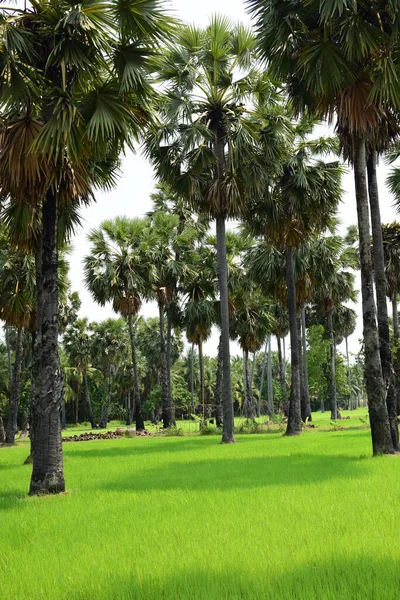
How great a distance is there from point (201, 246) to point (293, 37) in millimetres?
23357

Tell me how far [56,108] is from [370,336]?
8.89 metres

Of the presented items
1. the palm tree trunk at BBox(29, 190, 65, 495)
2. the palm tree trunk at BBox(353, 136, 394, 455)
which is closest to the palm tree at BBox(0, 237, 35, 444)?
the palm tree trunk at BBox(29, 190, 65, 495)

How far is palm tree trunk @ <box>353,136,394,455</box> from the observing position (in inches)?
565

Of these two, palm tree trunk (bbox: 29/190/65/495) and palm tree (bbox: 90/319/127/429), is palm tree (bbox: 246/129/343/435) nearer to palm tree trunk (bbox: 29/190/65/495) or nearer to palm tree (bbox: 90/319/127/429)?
palm tree trunk (bbox: 29/190/65/495)

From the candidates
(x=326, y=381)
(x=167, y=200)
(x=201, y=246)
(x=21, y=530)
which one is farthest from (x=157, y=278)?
(x=21, y=530)

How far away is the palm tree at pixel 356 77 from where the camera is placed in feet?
37.2

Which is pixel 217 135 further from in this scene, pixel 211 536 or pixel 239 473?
pixel 211 536

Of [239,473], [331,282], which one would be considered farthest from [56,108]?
[331,282]

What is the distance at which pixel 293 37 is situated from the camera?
43.3 ft

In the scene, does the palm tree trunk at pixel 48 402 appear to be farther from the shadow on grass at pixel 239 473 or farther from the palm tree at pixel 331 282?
the palm tree at pixel 331 282

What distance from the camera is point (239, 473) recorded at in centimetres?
1223

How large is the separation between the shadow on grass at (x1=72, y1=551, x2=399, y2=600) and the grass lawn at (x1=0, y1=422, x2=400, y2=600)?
0.04 ft

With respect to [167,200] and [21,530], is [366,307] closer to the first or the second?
[21,530]

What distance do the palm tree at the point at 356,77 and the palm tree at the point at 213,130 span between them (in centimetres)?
609
